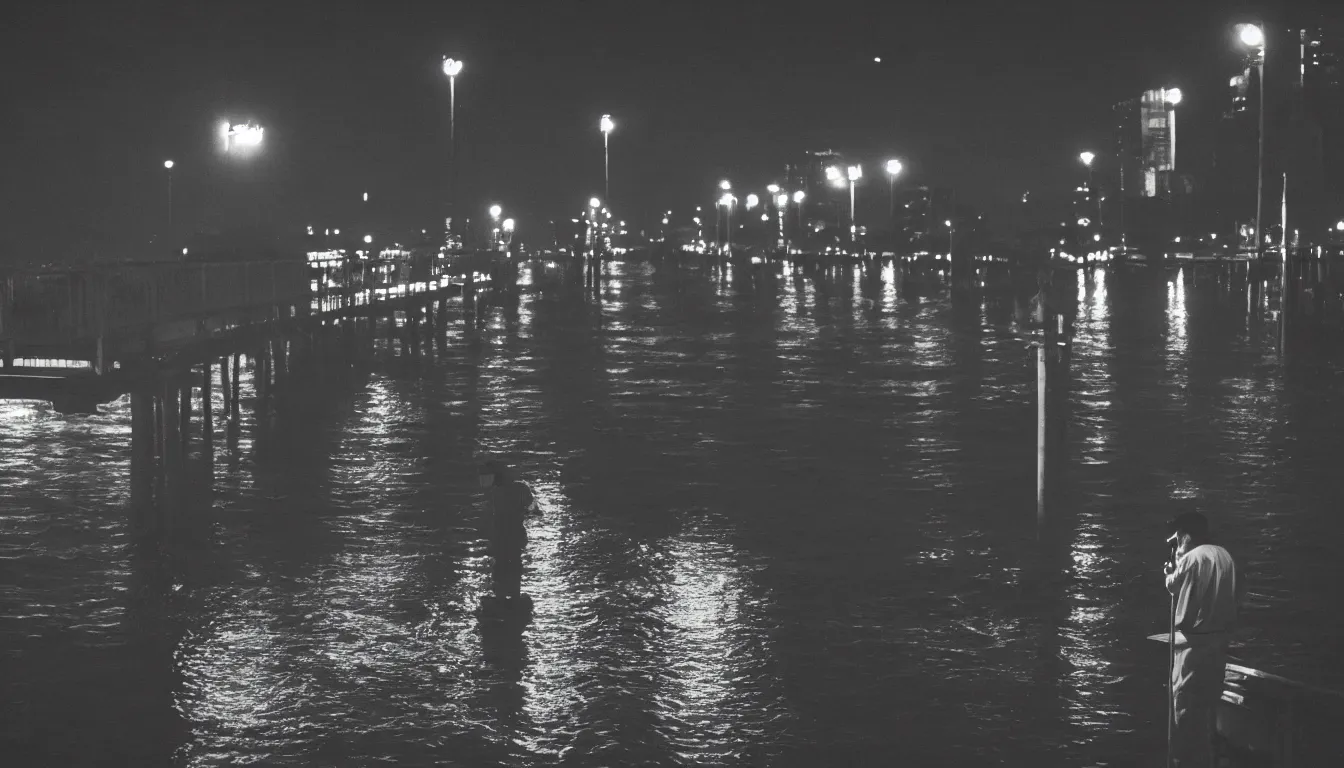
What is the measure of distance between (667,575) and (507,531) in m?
1.72

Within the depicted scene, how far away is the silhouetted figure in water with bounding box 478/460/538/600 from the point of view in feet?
35.9

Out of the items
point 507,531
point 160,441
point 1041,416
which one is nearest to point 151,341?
point 160,441

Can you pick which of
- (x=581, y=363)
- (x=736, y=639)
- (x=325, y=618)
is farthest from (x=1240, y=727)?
(x=581, y=363)

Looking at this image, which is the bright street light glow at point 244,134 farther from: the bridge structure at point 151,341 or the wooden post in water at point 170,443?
the wooden post in water at point 170,443

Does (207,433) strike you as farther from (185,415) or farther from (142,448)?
(142,448)

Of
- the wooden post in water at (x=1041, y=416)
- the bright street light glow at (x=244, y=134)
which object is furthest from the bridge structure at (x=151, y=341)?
the bright street light glow at (x=244, y=134)

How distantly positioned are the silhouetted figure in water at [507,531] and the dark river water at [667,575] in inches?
14.5

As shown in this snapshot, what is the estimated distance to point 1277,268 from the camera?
80.6 m

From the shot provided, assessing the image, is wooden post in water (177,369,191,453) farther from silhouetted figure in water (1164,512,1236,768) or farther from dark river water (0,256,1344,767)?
silhouetted figure in water (1164,512,1236,768)

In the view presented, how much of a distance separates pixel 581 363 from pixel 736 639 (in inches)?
852

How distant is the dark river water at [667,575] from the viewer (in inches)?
325

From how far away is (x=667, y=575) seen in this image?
39.8 ft

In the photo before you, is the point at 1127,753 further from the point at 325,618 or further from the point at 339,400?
the point at 339,400

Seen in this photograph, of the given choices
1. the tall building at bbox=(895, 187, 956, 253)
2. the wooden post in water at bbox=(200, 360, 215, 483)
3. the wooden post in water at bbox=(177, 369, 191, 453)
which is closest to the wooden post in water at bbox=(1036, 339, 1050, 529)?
the wooden post in water at bbox=(200, 360, 215, 483)
